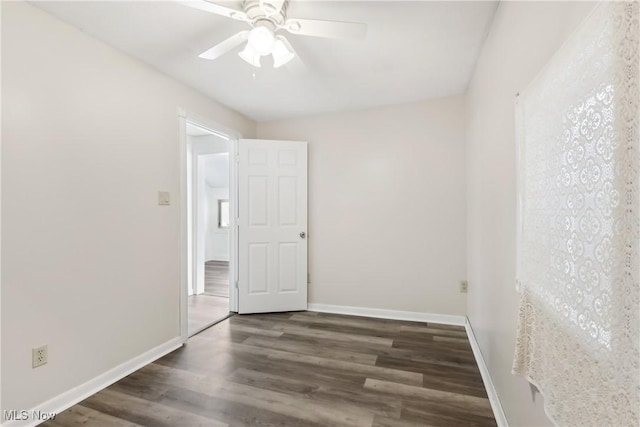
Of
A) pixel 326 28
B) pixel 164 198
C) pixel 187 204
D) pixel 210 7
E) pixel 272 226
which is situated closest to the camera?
pixel 210 7

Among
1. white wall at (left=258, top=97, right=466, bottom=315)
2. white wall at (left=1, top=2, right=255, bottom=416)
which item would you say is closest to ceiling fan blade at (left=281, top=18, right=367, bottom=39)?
white wall at (left=1, top=2, right=255, bottom=416)

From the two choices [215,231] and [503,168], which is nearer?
[503,168]

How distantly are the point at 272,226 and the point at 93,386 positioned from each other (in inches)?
80.6

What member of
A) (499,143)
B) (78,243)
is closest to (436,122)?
(499,143)

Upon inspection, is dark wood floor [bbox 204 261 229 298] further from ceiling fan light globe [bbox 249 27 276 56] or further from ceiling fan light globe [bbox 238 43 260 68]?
ceiling fan light globe [bbox 249 27 276 56]

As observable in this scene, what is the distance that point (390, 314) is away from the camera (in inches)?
126

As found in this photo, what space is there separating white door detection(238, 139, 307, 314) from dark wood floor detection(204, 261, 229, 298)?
110 centimetres

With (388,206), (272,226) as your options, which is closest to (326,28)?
(388,206)

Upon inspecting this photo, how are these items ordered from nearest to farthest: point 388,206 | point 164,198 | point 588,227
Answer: point 588,227 < point 164,198 < point 388,206

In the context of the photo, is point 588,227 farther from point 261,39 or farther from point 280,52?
point 280,52

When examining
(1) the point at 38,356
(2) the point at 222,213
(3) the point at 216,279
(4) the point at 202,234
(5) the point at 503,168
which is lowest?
(3) the point at 216,279

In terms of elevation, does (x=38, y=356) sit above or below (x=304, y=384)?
above

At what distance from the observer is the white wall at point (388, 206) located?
3.01 metres

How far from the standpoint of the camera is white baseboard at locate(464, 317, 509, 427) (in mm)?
1555
